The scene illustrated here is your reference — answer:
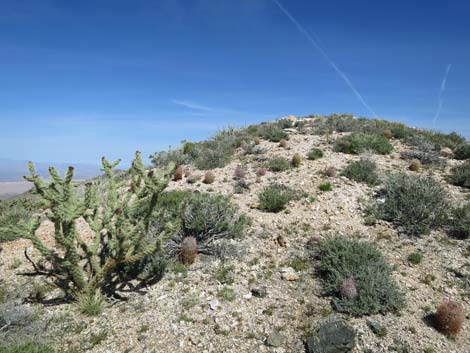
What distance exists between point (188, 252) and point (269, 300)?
2.30 meters

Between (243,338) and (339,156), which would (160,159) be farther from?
(243,338)

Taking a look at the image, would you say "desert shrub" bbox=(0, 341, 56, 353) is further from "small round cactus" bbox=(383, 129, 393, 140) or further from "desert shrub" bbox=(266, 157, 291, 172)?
"small round cactus" bbox=(383, 129, 393, 140)

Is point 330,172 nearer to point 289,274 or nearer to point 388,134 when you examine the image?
point 289,274

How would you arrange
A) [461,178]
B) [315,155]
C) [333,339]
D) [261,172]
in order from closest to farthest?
[333,339], [461,178], [261,172], [315,155]

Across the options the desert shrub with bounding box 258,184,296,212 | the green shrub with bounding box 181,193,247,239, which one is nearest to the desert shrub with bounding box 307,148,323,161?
the desert shrub with bounding box 258,184,296,212

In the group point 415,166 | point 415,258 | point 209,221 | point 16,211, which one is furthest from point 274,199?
point 16,211

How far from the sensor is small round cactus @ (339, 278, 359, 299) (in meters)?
5.91

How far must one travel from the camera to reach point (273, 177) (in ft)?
41.4

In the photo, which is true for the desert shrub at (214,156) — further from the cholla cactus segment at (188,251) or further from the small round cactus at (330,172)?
the cholla cactus segment at (188,251)

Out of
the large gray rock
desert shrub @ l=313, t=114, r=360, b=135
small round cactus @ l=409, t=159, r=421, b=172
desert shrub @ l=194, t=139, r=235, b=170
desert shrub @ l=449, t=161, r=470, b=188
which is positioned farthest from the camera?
desert shrub @ l=313, t=114, r=360, b=135

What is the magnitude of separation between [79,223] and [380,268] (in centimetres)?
914

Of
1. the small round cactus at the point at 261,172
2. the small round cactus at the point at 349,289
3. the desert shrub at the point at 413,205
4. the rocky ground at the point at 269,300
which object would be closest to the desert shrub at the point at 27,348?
the rocky ground at the point at 269,300

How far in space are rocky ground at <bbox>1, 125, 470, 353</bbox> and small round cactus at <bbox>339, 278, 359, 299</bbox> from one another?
37 cm

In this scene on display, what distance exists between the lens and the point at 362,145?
14703 mm
